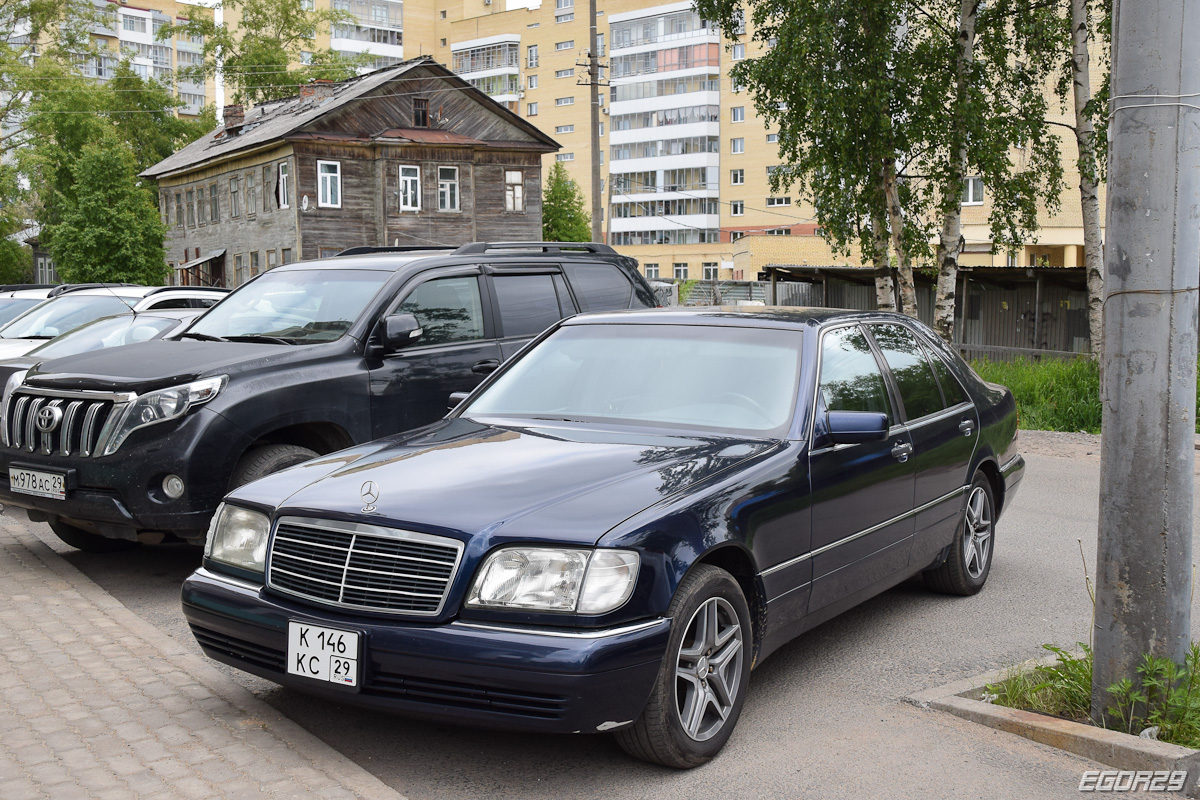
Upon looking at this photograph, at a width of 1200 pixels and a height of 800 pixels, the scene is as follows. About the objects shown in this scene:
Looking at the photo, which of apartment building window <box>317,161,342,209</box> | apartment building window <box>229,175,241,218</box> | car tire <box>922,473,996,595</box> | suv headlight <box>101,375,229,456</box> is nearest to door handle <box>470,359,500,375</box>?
suv headlight <box>101,375,229,456</box>

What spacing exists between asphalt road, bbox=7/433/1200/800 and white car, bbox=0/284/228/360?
6930 mm

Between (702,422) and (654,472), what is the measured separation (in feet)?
2.45

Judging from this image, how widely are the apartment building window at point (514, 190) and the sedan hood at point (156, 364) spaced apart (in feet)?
146

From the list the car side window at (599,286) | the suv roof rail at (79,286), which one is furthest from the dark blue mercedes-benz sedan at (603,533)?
the suv roof rail at (79,286)

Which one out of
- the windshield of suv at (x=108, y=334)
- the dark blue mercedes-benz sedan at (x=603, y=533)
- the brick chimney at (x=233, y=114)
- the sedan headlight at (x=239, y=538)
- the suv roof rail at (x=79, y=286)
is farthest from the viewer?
the brick chimney at (x=233, y=114)

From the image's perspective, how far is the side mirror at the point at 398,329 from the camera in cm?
712

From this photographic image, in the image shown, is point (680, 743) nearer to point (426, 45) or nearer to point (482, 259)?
point (482, 259)

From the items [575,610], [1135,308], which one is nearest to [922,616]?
[1135,308]

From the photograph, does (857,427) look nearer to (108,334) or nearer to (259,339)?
(259,339)

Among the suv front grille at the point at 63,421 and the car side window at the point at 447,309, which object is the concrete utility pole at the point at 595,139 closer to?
the car side window at the point at 447,309

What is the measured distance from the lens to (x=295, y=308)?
7.70 meters

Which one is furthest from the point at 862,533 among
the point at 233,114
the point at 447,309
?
the point at 233,114

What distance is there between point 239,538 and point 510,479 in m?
1.09

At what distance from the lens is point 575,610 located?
370 centimetres
